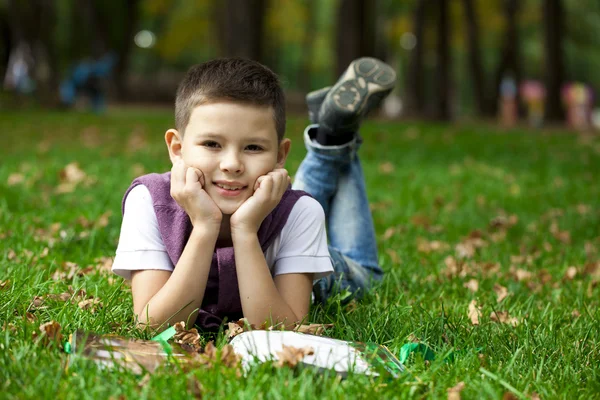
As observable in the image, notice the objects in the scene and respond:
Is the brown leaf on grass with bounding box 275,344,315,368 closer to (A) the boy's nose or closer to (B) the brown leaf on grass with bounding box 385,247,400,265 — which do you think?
(A) the boy's nose

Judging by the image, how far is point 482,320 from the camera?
3.24 m

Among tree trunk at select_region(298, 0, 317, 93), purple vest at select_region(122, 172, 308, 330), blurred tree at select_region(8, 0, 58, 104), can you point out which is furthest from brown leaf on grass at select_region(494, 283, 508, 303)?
tree trunk at select_region(298, 0, 317, 93)

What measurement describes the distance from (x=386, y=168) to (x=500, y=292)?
4955 mm

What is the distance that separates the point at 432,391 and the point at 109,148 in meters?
8.56

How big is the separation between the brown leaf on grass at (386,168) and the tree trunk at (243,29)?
21.2 ft

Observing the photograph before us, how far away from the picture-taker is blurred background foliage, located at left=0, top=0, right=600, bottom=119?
60.3 feet

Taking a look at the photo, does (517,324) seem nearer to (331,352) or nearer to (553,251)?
(331,352)

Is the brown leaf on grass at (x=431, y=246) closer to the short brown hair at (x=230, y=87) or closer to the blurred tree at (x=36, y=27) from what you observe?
the short brown hair at (x=230, y=87)

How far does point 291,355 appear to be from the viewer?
2.37 m

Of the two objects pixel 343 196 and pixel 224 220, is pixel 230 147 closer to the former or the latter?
Answer: pixel 224 220

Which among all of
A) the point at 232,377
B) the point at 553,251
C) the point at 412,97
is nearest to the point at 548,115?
the point at 412,97

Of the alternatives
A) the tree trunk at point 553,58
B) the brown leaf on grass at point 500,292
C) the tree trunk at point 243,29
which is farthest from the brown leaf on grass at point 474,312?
the tree trunk at point 553,58

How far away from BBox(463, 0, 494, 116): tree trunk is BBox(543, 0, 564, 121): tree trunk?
4.10 m

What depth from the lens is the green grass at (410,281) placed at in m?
2.26
